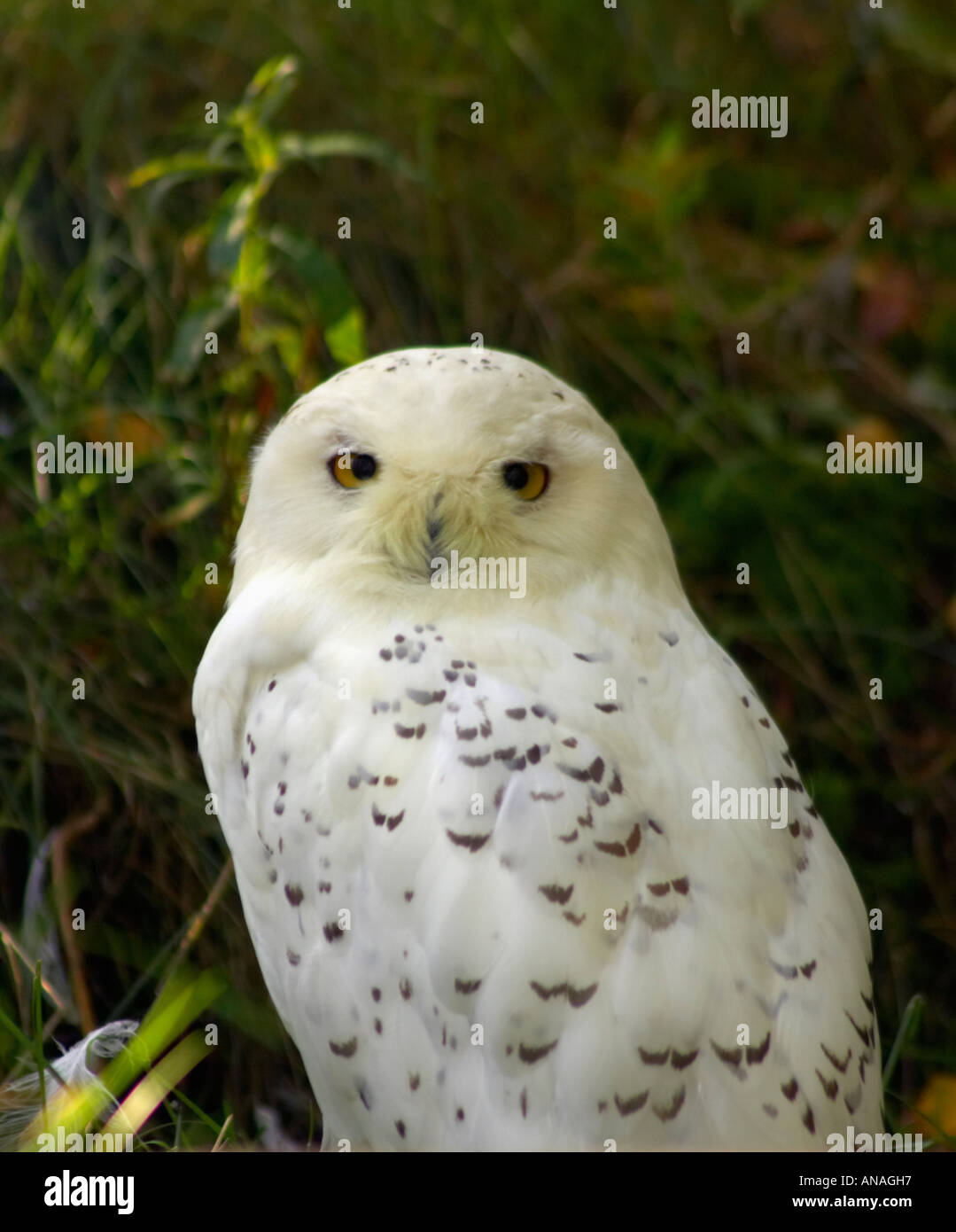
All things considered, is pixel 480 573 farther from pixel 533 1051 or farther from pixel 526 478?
pixel 533 1051

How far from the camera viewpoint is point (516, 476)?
1389mm

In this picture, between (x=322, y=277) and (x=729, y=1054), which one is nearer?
(x=729, y=1054)

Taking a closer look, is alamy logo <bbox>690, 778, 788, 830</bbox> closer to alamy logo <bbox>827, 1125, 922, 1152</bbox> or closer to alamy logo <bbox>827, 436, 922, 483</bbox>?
alamy logo <bbox>827, 1125, 922, 1152</bbox>

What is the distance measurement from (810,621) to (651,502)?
41.1 inches

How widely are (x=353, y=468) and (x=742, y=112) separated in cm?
202

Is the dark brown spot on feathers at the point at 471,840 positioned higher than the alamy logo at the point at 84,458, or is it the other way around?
the alamy logo at the point at 84,458

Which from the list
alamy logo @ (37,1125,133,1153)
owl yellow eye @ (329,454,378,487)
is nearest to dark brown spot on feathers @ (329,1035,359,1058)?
alamy logo @ (37,1125,133,1153)

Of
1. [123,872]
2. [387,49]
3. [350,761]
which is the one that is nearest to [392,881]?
[350,761]

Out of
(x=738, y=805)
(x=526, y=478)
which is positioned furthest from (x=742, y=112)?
(x=738, y=805)

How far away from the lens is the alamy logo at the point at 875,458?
255cm

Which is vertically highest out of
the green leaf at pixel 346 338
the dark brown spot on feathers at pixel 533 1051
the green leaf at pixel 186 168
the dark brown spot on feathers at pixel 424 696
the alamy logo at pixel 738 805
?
the green leaf at pixel 186 168

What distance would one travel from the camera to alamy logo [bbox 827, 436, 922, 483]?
2553mm

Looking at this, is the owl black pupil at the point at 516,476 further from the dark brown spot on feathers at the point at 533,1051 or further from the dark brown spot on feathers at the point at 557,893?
the dark brown spot on feathers at the point at 533,1051

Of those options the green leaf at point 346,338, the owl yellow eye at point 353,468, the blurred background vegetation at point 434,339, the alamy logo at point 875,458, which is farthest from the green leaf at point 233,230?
the alamy logo at point 875,458
